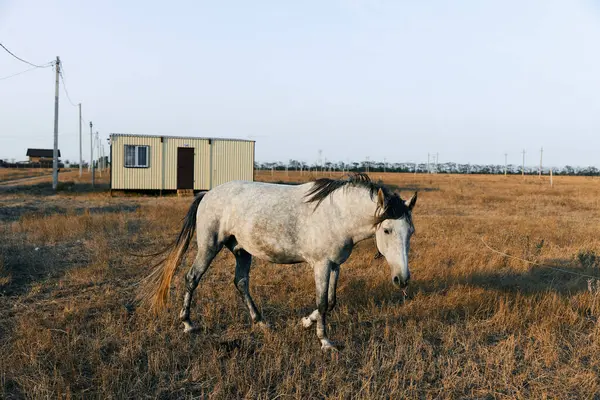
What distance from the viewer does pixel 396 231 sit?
3.92m

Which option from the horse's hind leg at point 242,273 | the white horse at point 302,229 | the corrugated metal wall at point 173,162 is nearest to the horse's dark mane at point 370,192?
the white horse at point 302,229

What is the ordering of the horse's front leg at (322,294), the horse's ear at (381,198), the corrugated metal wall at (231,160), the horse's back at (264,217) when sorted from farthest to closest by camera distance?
the corrugated metal wall at (231,160), the horse's back at (264,217), the horse's front leg at (322,294), the horse's ear at (381,198)

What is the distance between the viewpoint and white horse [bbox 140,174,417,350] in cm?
399

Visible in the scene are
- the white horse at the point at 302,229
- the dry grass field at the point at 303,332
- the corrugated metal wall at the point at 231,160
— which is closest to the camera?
the dry grass field at the point at 303,332

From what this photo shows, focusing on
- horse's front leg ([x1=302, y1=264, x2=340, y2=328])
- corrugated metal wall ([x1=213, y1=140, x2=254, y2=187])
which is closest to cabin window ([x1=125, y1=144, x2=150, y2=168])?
corrugated metal wall ([x1=213, y1=140, x2=254, y2=187])

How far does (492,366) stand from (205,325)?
294cm

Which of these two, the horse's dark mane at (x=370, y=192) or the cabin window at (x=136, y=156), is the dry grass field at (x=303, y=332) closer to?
the horse's dark mane at (x=370, y=192)

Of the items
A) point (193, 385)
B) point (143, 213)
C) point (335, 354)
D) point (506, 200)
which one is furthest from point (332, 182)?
point (506, 200)

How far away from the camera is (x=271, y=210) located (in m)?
4.61

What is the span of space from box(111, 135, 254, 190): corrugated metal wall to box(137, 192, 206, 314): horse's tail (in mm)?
17434

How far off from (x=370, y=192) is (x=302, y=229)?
0.79 meters

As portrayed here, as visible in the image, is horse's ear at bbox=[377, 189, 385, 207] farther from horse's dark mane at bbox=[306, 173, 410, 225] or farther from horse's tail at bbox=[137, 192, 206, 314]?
horse's tail at bbox=[137, 192, 206, 314]

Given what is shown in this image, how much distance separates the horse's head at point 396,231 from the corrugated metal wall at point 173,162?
63.0 feet

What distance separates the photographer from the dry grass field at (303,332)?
3.51 metres
